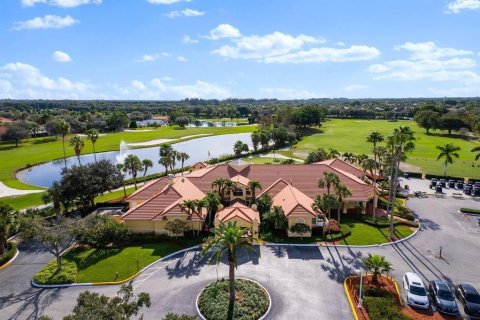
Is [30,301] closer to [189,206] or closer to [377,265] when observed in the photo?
[189,206]

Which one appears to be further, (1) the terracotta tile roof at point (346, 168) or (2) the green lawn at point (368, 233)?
(1) the terracotta tile roof at point (346, 168)

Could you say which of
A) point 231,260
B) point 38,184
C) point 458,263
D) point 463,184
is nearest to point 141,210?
point 231,260

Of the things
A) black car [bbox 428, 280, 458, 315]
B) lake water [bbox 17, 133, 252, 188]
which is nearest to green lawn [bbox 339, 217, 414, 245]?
black car [bbox 428, 280, 458, 315]

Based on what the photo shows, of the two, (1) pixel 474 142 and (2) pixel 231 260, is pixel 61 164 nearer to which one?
(2) pixel 231 260

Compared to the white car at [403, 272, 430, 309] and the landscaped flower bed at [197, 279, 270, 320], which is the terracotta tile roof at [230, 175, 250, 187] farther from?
the white car at [403, 272, 430, 309]

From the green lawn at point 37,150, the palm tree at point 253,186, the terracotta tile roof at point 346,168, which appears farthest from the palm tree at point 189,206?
the green lawn at point 37,150

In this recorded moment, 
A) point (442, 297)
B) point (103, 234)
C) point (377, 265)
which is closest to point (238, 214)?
point (103, 234)

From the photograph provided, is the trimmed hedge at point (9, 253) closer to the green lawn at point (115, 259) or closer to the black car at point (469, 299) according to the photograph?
the green lawn at point (115, 259)
